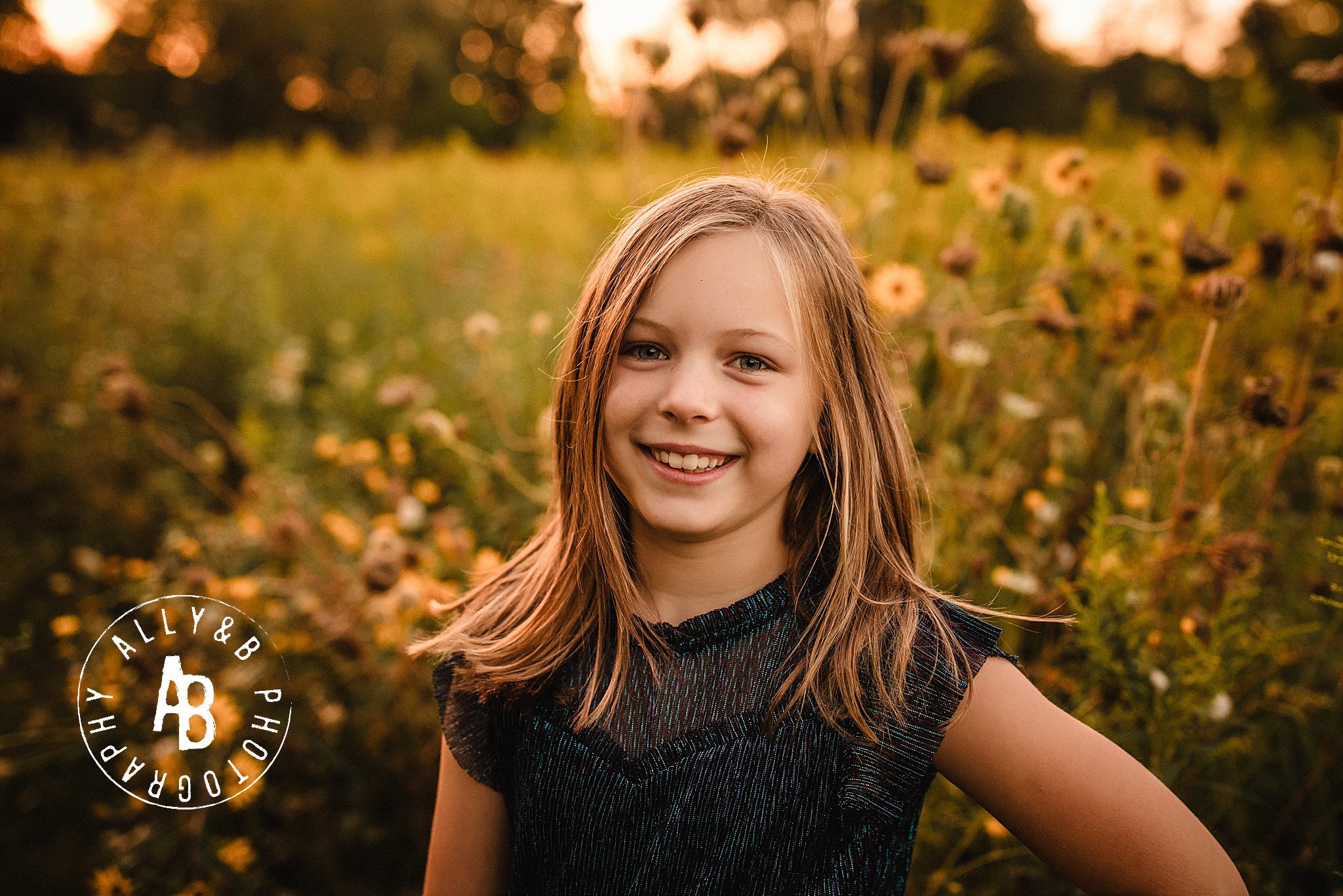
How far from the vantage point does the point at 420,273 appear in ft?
11.5

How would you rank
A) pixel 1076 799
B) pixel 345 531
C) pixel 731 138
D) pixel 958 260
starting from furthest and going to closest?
pixel 345 531 → pixel 731 138 → pixel 958 260 → pixel 1076 799

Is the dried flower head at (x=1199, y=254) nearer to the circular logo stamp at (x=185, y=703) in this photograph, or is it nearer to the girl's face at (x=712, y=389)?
the girl's face at (x=712, y=389)

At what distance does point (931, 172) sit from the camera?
5.33 feet

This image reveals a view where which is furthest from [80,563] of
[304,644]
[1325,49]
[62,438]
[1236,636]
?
[1325,49]

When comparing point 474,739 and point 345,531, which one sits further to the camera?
point 345,531

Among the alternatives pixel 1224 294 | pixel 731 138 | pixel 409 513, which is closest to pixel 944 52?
pixel 731 138

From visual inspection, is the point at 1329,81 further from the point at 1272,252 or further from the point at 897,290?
the point at 897,290

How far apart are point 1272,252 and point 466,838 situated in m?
1.68

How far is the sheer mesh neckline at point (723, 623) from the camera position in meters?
0.93

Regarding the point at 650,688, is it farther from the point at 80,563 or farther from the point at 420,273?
the point at 420,273

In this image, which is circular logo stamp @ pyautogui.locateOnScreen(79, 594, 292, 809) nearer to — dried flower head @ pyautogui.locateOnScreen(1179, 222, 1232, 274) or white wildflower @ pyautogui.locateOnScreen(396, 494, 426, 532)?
white wildflower @ pyautogui.locateOnScreen(396, 494, 426, 532)

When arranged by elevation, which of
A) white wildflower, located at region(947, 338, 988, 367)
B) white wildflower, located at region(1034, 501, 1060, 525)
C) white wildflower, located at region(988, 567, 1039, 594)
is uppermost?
white wildflower, located at region(947, 338, 988, 367)

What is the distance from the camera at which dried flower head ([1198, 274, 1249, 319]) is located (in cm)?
111

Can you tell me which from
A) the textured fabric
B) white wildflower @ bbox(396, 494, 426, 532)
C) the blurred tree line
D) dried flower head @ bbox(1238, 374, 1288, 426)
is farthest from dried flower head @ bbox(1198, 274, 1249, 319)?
white wildflower @ bbox(396, 494, 426, 532)
